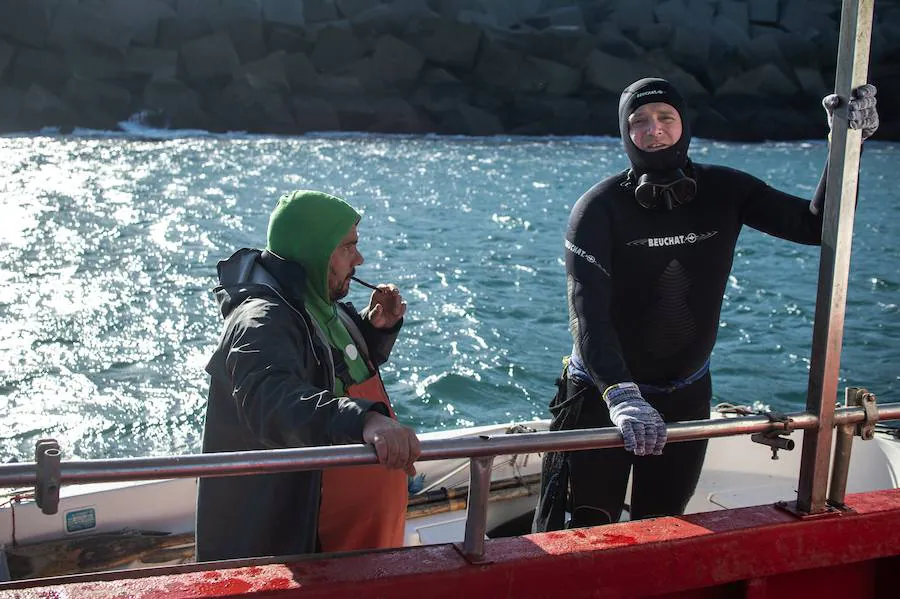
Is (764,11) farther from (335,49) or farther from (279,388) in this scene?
(279,388)

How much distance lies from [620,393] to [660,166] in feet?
2.31

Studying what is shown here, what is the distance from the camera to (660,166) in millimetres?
2857

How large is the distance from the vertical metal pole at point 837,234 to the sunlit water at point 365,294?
16.6 feet

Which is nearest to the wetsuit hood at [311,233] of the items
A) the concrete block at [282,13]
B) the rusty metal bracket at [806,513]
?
the rusty metal bracket at [806,513]

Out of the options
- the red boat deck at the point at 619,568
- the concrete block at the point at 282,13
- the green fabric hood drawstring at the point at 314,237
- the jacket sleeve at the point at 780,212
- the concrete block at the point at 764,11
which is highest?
the concrete block at the point at 764,11

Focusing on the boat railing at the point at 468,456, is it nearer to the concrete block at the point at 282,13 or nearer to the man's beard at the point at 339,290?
the man's beard at the point at 339,290

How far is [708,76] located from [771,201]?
31.7m

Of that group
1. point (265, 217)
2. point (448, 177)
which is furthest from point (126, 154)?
point (265, 217)

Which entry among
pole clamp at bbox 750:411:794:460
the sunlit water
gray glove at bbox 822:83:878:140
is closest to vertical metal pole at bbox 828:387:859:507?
pole clamp at bbox 750:411:794:460

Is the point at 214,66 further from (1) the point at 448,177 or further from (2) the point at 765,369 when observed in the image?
(2) the point at 765,369

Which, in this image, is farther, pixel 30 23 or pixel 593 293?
pixel 30 23

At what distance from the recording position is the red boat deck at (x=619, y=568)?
1999 mm

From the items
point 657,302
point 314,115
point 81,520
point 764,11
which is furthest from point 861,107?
point 764,11

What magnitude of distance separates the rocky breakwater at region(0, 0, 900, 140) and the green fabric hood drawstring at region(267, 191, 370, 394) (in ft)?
92.0
